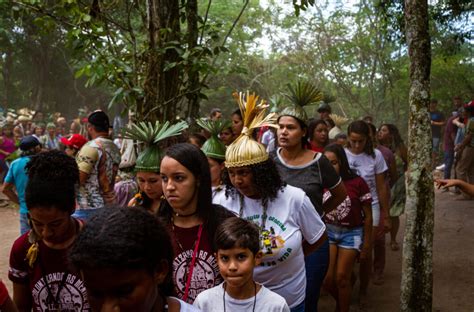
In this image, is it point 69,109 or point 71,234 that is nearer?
point 71,234

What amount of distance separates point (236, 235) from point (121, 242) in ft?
4.38

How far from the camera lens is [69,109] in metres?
29.2

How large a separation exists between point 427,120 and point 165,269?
11.9 feet

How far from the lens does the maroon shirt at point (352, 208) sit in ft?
17.3

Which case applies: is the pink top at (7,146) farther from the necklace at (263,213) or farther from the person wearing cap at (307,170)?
the necklace at (263,213)

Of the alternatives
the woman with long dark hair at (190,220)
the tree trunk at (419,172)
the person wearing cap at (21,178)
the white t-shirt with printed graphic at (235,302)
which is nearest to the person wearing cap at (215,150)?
the woman with long dark hair at (190,220)

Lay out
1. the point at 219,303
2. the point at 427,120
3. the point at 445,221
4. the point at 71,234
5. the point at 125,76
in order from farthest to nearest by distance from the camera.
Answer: the point at 445,221 < the point at 125,76 < the point at 427,120 < the point at 219,303 < the point at 71,234

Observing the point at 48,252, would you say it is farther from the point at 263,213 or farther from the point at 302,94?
the point at 302,94

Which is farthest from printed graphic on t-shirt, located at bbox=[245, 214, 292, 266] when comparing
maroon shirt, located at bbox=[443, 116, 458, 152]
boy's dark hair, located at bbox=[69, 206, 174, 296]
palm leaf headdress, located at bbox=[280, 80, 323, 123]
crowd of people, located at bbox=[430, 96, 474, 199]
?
maroon shirt, located at bbox=[443, 116, 458, 152]

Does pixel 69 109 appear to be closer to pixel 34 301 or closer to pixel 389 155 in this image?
pixel 389 155

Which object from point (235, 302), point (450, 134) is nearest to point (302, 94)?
point (235, 302)

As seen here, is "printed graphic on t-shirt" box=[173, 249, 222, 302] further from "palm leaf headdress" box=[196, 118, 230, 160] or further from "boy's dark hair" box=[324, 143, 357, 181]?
"boy's dark hair" box=[324, 143, 357, 181]

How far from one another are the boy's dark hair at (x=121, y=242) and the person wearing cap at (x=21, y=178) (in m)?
5.04

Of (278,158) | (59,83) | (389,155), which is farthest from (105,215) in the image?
(59,83)
